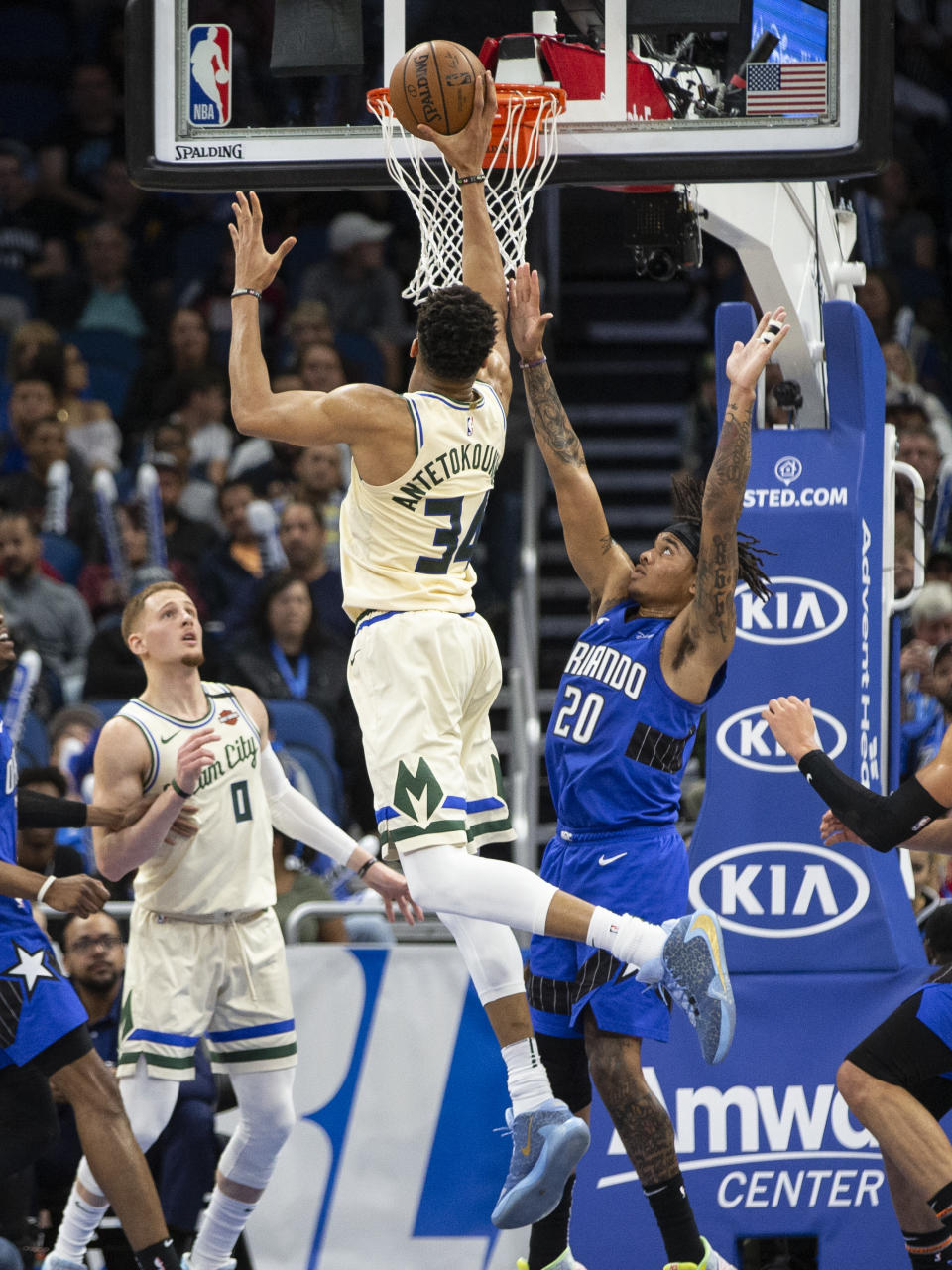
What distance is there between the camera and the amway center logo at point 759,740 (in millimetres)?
7297

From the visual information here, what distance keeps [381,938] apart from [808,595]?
2.44m

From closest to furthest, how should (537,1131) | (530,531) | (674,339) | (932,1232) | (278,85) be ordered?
(537,1131) < (932,1232) < (278,85) < (530,531) < (674,339)

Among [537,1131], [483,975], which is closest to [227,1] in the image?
[483,975]

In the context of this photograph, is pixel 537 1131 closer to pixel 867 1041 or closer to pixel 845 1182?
pixel 867 1041

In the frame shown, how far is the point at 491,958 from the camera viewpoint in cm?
578

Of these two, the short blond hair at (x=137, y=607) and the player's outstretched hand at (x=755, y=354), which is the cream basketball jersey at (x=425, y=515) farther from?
the short blond hair at (x=137, y=607)

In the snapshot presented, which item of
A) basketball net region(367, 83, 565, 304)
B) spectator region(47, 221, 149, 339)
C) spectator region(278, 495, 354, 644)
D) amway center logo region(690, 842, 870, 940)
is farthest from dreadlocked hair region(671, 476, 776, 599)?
spectator region(47, 221, 149, 339)

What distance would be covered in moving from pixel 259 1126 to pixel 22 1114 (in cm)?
88

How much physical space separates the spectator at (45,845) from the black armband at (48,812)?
1.77m

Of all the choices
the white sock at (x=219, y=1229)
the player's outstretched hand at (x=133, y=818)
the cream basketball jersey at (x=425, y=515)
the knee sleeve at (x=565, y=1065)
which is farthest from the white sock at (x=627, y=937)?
the white sock at (x=219, y=1229)

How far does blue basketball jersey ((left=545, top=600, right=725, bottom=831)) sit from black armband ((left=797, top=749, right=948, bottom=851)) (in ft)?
1.59

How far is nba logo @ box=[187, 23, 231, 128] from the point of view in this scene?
20.8 feet

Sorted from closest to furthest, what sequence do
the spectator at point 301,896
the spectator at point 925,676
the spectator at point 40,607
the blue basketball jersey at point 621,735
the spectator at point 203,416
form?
the blue basketball jersey at point 621,735, the spectator at point 301,896, the spectator at point 925,676, the spectator at point 40,607, the spectator at point 203,416

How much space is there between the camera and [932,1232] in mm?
5898
